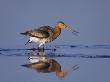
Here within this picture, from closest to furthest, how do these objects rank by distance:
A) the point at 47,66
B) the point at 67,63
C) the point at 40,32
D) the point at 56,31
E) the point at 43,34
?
the point at 47,66, the point at 67,63, the point at 40,32, the point at 43,34, the point at 56,31

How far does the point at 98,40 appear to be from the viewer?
16875 mm

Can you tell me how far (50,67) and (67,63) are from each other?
0.71 metres

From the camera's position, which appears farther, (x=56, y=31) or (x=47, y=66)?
(x=56, y=31)

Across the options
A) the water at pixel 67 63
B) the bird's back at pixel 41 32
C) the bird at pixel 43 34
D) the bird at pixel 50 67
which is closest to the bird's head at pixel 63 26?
the bird at pixel 43 34

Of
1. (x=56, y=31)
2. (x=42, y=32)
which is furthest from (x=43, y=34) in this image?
(x=56, y=31)

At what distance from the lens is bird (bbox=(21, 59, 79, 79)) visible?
1254cm

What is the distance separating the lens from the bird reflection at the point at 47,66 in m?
12.6

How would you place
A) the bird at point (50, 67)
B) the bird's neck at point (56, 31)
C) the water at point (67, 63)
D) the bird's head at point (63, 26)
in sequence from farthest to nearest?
1. the bird's head at point (63, 26)
2. the bird's neck at point (56, 31)
3. the bird at point (50, 67)
4. the water at point (67, 63)

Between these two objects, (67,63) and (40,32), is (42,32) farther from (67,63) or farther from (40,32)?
(67,63)

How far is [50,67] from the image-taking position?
43.0ft

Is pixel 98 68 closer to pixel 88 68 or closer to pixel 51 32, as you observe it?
pixel 88 68

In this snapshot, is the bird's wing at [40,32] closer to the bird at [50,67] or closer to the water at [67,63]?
the water at [67,63]

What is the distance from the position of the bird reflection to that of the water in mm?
115

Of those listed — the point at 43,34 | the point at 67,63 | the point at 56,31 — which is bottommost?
the point at 67,63
